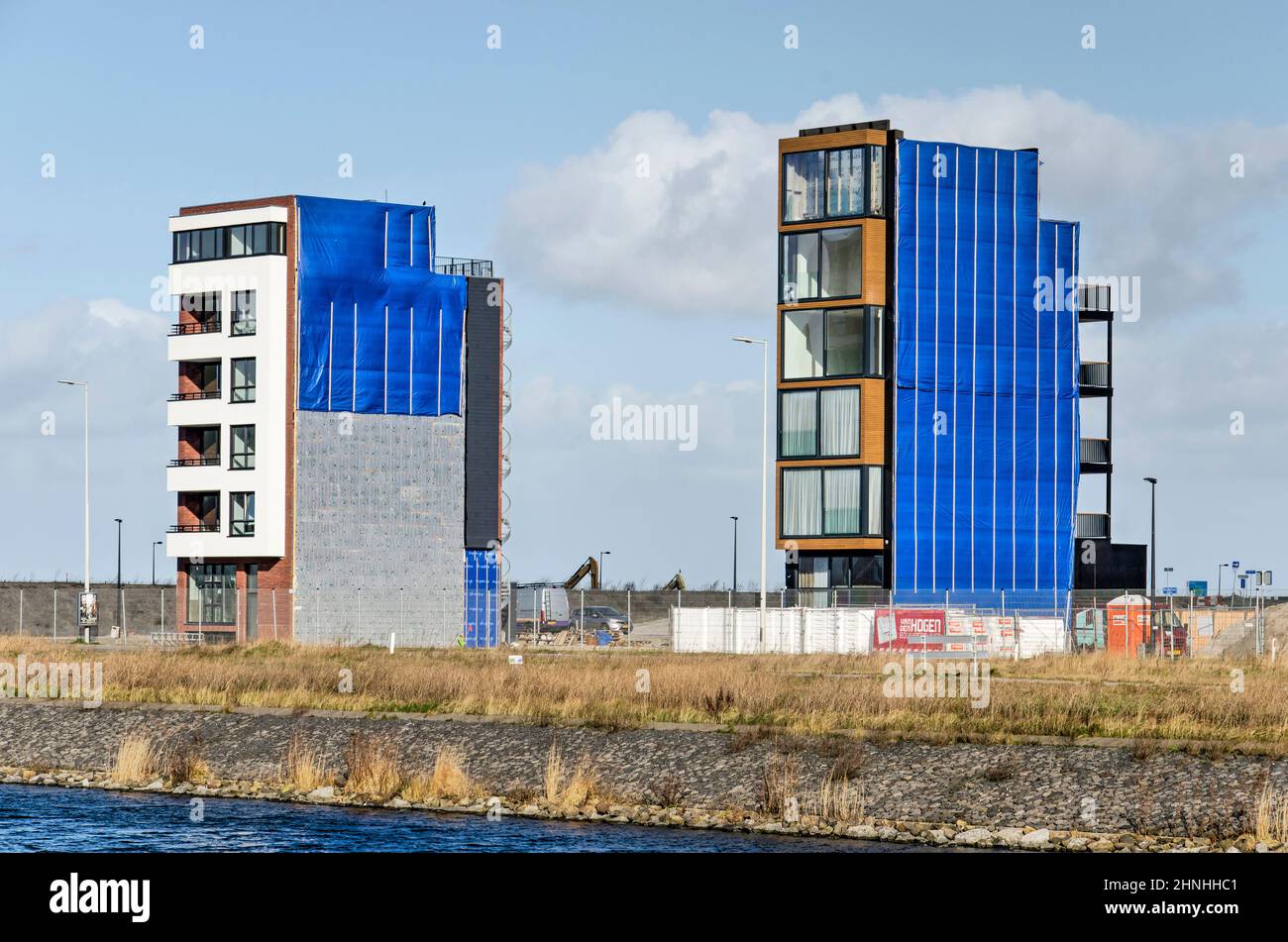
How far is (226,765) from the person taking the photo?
3669 centimetres

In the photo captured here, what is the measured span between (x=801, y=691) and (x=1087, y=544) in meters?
47.6

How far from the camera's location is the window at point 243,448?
8425 cm

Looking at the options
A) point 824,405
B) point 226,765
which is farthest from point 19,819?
point 824,405

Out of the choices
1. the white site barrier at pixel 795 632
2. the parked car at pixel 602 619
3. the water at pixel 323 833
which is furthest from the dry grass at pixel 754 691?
the parked car at pixel 602 619

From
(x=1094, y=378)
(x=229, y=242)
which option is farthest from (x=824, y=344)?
(x=229, y=242)

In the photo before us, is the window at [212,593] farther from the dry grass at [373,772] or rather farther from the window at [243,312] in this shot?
the dry grass at [373,772]

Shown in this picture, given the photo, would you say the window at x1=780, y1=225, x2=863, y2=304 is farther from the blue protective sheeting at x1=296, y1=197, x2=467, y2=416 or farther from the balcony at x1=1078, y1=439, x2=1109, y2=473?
the blue protective sheeting at x1=296, y1=197, x2=467, y2=416

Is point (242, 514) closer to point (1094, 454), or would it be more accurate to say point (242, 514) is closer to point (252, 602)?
point (252, 602)

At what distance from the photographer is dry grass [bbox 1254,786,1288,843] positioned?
2452cm

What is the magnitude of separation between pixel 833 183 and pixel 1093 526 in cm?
2073

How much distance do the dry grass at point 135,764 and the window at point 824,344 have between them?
156 ft

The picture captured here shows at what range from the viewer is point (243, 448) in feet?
277
